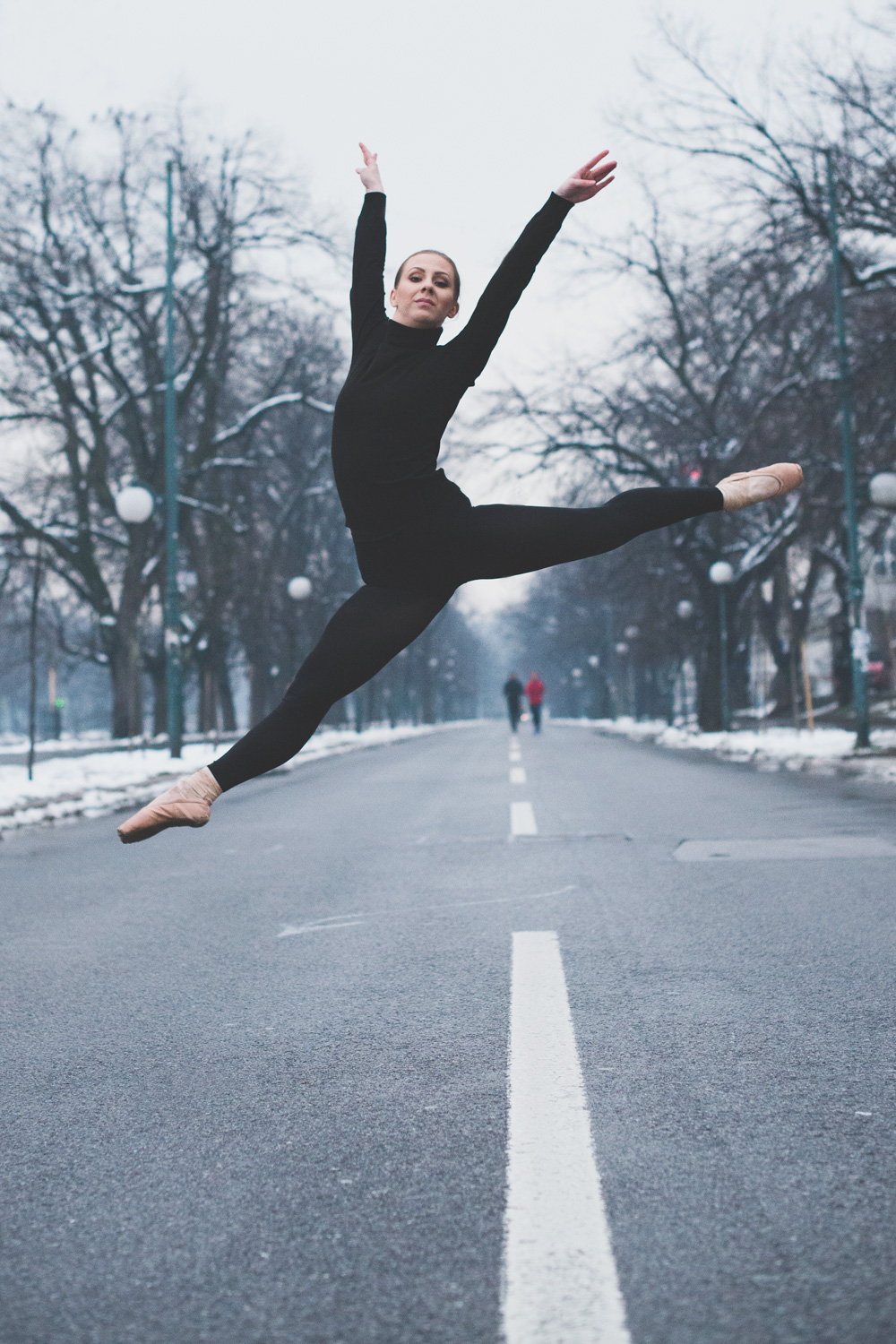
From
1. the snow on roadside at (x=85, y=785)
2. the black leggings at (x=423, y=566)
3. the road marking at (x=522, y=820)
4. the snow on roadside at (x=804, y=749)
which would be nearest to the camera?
the black leggings at (x=423, y=566)

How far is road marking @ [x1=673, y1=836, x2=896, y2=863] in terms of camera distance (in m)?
8.10

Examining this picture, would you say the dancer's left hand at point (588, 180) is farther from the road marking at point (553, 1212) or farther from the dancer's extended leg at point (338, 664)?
the road marking at point (553, 1212)

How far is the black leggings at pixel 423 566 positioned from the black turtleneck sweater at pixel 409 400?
0.08m

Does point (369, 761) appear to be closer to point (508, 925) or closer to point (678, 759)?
point (678, 759)

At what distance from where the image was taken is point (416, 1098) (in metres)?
3.27

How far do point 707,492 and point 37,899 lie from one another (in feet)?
16.5

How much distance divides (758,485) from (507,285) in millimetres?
897

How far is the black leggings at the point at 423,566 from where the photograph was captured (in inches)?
135

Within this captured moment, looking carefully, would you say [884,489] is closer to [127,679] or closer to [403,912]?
[403,912]

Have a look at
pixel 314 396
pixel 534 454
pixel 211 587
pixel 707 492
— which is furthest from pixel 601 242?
pixel 707 492

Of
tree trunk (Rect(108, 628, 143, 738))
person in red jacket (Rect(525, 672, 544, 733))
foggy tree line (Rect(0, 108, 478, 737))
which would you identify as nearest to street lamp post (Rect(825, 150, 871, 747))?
foggy tree line (Rect(0, 108, 478, 737))

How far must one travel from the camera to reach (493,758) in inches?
946

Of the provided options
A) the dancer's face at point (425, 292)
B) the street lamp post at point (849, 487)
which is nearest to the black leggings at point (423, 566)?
the dancer's face at point (425, 292)

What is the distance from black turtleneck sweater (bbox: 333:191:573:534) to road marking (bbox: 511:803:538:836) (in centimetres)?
688
